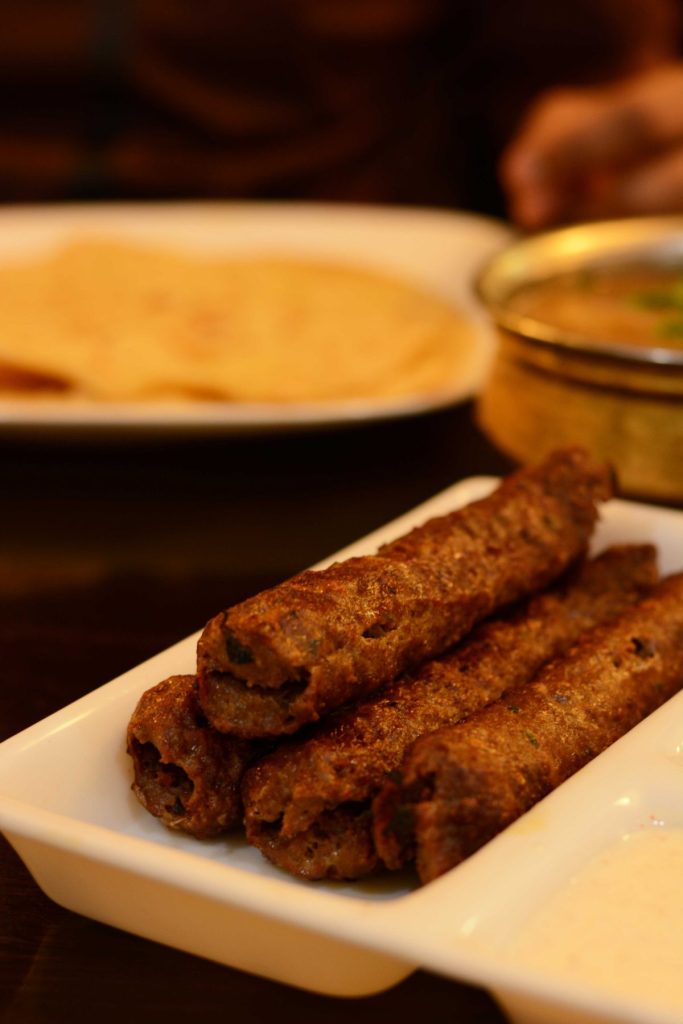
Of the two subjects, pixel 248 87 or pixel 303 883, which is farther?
pixel 248 87

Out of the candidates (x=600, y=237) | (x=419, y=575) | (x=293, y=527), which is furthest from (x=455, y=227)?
(x=419, y=575)

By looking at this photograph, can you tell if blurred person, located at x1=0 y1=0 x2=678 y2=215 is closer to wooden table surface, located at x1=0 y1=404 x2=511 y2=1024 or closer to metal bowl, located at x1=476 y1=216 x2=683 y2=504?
wooden table surface, located at x1=0 y1=404 x2=511 y2=1024

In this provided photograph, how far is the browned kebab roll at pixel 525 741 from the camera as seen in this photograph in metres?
1.21

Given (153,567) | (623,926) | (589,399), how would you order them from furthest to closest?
(153,567) < (589,399) < (623,926)

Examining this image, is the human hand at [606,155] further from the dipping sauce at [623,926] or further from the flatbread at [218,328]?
the dipping sauce at [623,926]

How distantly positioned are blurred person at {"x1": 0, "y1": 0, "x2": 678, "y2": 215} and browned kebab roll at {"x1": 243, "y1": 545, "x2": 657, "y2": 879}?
11.8 ft

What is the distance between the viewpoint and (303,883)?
130 cm

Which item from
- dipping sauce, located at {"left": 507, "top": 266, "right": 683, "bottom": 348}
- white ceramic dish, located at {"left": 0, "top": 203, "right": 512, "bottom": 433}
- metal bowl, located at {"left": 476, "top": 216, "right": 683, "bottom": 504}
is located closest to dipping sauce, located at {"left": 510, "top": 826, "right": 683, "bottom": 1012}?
metal bowl, located at {"left": 476, "top": 216, "right": 683, "bottom": 504}

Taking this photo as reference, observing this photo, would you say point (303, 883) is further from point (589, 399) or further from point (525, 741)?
point (589, 399)

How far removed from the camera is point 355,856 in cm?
127

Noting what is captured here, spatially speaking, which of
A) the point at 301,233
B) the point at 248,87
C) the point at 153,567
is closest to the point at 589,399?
the point at 153,567

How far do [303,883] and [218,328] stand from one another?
6.96 feet

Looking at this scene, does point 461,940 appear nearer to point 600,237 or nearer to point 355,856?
point 355,856

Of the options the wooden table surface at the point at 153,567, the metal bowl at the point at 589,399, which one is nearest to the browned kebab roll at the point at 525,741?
the wooden table surface at the point at 153,567
